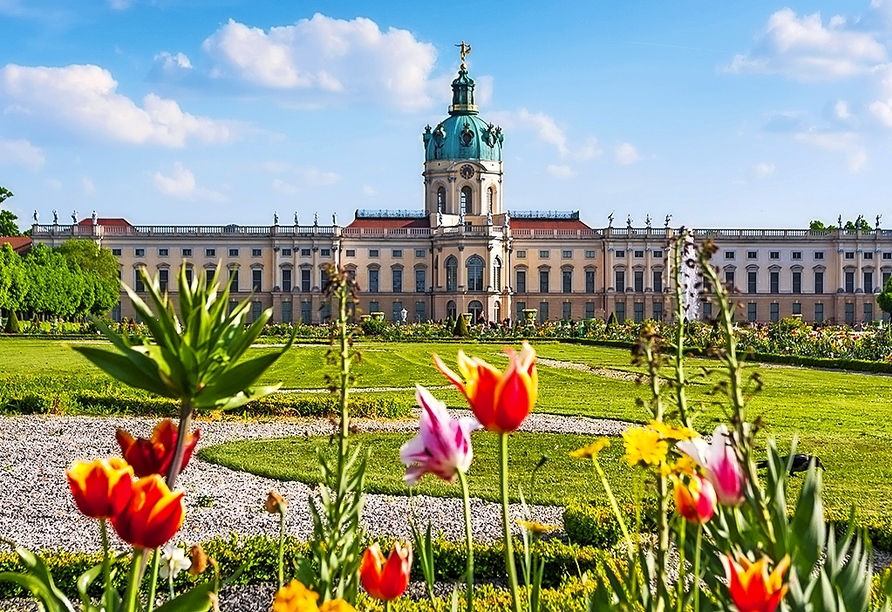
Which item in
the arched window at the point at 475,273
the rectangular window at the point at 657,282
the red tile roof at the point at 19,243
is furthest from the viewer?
the rectangular window at the point at 657,282

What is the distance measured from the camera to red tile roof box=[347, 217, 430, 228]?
6003 cm

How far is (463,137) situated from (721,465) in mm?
59094

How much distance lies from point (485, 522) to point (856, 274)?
5857 centimetres

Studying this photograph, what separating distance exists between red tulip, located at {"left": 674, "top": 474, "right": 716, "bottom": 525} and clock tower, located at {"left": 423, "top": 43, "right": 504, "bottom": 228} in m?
56.9

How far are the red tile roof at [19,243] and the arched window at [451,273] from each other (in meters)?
23.4

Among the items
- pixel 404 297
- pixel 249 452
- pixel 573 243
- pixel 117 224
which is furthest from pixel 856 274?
pixel 249 452

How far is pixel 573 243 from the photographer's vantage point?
5869cm

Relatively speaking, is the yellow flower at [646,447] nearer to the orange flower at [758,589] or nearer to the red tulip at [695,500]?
the red tulip at [695,500]

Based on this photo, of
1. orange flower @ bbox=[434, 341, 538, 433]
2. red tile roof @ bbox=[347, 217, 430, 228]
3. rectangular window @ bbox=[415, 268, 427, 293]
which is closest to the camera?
orange flower @ bbox=[434, 341, 538, 433]

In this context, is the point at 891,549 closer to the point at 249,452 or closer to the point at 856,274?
the point at 249,452

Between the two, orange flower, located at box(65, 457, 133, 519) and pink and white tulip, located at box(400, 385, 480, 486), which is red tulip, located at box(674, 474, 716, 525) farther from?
orange flower, located at box(65, 457, 133, 519)

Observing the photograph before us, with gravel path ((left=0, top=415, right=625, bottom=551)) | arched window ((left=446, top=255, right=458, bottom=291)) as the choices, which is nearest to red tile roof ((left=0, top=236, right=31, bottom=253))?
arched window ((left=446, top=255, right=458, bottom=291))

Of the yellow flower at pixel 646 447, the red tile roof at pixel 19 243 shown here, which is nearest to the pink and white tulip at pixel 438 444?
the yellow flower at pixel 646 447

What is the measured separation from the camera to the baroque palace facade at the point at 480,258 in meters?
56.9
